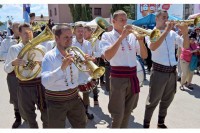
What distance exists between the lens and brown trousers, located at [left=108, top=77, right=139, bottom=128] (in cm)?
320

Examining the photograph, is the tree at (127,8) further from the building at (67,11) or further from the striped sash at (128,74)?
the striped sash at (128,74)

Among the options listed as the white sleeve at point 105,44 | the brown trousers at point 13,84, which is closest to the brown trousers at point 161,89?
the white sleeve at point 105,44

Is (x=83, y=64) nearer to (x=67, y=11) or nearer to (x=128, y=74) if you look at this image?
(x=128, y=74)

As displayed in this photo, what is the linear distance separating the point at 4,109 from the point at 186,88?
14.8 ft

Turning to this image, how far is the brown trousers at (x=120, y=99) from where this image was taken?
3.20m

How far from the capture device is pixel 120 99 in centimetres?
320

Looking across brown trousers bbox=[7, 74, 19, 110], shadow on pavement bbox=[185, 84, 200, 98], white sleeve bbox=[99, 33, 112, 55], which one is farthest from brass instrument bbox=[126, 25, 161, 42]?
shadow on pavement bbox=[185, 84, 200, 98]

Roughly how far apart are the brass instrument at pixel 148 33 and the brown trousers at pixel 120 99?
0.60 meters

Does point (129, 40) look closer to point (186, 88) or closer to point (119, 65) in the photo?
point (119, 65)

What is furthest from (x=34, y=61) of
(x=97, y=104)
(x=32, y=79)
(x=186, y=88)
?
(x=186, y=88)

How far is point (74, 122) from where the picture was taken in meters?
2.82

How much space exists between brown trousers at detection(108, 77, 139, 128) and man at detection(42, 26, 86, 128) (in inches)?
23.8

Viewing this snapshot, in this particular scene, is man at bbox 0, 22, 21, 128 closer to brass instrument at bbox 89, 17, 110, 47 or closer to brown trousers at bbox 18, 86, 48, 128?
brown trousers at bbox 18, 86, 48, 128

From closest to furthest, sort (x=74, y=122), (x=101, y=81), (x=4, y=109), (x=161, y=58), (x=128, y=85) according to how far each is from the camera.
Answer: (x=74, y=122), (x=128, y=85), (x=161, y=58), (x=4, y=109), (x=101, y=81)
